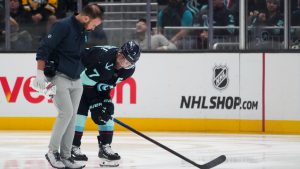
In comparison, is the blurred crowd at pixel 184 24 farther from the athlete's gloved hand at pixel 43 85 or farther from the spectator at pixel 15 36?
the athlete's gloved hand at pixel 43 85

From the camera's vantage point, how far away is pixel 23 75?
12164 mm

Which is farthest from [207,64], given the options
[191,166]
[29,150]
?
[191,166]

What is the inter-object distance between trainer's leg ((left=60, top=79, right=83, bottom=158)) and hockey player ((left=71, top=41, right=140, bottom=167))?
22.3 inches

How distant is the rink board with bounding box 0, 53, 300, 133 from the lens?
1174 centimetres

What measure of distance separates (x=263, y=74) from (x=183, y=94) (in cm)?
108

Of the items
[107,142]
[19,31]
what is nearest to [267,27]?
[19,31]

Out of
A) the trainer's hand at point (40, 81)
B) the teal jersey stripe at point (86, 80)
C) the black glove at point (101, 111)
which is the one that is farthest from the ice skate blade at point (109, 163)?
the trainer's hand at point (40, 81)

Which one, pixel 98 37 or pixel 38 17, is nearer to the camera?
pixel 98 37

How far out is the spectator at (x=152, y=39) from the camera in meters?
12.2

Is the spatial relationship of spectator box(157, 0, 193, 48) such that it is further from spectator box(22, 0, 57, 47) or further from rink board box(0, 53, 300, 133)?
spectator box(22, 0, 57, 47)

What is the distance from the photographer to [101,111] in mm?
7980

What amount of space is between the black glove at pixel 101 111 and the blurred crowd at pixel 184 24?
4.18 metres

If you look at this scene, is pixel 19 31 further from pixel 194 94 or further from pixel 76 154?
pixel 76 154

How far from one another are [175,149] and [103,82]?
1.96m
